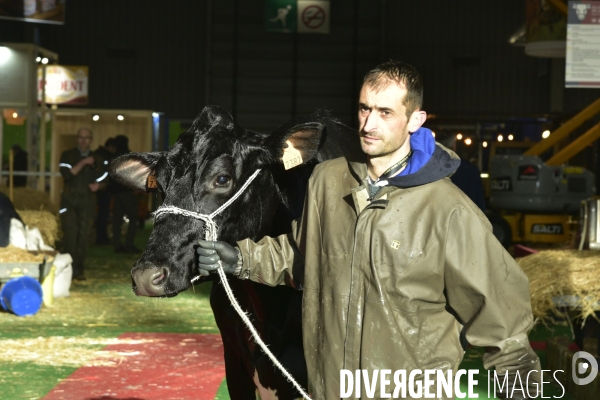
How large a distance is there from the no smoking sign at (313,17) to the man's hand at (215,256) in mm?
16977

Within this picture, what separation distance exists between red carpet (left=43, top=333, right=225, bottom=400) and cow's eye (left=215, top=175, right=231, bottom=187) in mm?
2958

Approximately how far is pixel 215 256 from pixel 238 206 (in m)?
0.59

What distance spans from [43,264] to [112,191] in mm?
6552

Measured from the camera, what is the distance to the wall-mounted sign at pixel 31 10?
50.5 feet

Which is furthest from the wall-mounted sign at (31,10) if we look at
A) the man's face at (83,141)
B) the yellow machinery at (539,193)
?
the yellow machinery at (539,193)

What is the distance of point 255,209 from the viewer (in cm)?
397

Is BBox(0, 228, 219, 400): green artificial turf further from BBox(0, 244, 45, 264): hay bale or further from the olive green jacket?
the olive green jacket

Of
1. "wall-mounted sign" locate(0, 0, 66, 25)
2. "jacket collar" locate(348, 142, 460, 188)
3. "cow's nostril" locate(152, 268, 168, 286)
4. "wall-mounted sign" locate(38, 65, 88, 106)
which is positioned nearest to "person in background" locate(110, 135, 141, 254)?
"wall-mounted sign" locate(0, 0, 66, 25)

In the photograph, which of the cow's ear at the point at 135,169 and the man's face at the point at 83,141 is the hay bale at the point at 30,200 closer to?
the man's face at the point at 83,141

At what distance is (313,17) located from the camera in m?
19.9

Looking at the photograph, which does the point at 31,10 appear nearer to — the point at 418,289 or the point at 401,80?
the point at 401,80

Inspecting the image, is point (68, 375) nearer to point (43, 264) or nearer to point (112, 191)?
point (43, 264)

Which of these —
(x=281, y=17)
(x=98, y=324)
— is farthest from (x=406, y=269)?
(x=281, y=17)

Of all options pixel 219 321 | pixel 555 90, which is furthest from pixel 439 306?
pixel 555 90
